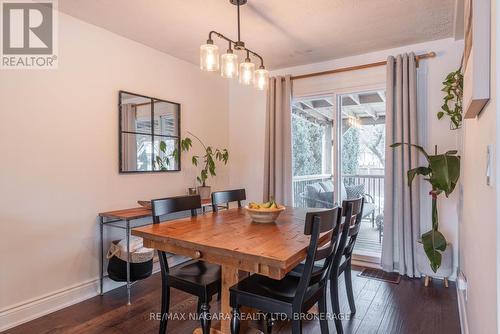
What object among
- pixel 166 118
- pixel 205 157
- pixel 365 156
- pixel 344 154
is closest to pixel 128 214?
pixel 166 118

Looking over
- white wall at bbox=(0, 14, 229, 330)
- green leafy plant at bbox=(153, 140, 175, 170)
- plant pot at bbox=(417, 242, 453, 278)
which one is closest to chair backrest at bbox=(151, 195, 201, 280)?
white wall at bbox=(0, 14, 229, 330)

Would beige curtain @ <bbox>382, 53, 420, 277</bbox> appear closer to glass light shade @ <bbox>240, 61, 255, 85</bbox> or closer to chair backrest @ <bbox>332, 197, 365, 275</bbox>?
chair backrest @ <bbox>332, 197, 365, 275</bbox>

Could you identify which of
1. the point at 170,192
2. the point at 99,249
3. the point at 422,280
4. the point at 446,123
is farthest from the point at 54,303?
the point at 446,123

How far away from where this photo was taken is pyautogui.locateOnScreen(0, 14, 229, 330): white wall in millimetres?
2279

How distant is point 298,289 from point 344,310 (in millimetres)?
1167

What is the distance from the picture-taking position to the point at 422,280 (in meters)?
3.07

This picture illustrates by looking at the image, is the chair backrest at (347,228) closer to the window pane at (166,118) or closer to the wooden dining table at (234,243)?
the wooden dining table at (234,243)

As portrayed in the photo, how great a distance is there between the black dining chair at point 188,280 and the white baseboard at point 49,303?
3.84 ft

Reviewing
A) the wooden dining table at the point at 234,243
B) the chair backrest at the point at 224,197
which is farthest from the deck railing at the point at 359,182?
the wooden dining table at the point at 234,243

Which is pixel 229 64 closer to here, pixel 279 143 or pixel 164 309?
pixel 164 309

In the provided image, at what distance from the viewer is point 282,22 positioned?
279 cm

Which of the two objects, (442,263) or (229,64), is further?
(442,263)

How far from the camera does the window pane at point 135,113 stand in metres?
3.06

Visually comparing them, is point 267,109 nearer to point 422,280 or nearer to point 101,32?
point 101,32
